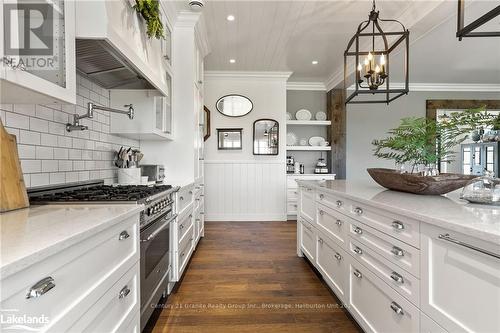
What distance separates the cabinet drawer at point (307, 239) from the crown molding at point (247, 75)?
115 inches

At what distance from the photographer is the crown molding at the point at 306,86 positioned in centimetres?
550

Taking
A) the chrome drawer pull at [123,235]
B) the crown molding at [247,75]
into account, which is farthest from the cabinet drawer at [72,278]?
the crown molding at [247,75]

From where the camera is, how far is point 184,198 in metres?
2.51

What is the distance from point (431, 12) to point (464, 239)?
Result: 261 cm

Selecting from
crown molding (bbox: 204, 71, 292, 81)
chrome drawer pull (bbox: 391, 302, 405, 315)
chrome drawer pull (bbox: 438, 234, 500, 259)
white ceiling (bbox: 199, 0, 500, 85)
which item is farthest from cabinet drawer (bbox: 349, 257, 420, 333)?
crown molding (bbox: 204, 71, 292, 81)

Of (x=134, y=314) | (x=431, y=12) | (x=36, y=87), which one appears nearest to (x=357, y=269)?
(x=134, y=314)

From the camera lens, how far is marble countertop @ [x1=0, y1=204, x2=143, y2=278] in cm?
60

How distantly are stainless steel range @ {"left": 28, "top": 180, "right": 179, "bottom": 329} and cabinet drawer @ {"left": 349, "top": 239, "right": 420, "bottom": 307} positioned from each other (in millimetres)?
1213

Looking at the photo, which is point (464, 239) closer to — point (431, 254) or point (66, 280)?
point (431, 254)

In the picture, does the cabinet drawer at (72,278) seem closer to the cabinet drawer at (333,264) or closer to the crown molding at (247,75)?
the cabinet drawer at (333,264)

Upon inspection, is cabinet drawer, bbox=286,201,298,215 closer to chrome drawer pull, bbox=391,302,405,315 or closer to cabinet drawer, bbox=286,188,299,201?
cabinet drawer, bbox=286,188,299,201

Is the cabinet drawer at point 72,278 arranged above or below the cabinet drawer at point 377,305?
above

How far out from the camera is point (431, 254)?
40.8 inches

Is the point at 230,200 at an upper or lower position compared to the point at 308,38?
lower
